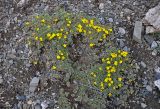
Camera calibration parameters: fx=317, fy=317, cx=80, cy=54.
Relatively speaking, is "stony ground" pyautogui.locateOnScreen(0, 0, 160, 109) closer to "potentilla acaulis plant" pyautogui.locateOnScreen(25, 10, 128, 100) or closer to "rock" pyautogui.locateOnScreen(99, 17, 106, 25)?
"rock" pyautogui.locateOnScreen(99, 17, 106, 25)

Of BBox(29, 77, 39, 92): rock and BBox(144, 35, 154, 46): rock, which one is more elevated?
BBox(144, 35, 154, 46): rock

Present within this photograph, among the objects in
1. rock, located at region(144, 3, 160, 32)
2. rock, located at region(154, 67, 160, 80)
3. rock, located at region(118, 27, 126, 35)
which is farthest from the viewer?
rock, located at region(118, 27, 126, 35)

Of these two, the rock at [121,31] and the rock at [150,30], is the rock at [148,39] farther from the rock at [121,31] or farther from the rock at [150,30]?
the rock at [121,31]

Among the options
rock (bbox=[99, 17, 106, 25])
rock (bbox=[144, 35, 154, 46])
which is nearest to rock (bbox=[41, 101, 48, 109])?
rock (bbox=[99, 17, 106, 25])

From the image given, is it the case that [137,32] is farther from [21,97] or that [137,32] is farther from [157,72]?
[21,97]

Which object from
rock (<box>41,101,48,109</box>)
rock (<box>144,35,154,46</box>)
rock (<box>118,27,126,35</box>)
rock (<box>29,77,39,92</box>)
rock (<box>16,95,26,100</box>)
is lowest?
rock (<box>41,101,48,109</box>)

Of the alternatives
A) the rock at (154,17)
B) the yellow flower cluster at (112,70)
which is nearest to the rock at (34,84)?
the yellow flower cluster at (112,70)

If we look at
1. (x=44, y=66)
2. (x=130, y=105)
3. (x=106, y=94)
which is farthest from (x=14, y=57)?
(x=130, y=105)
